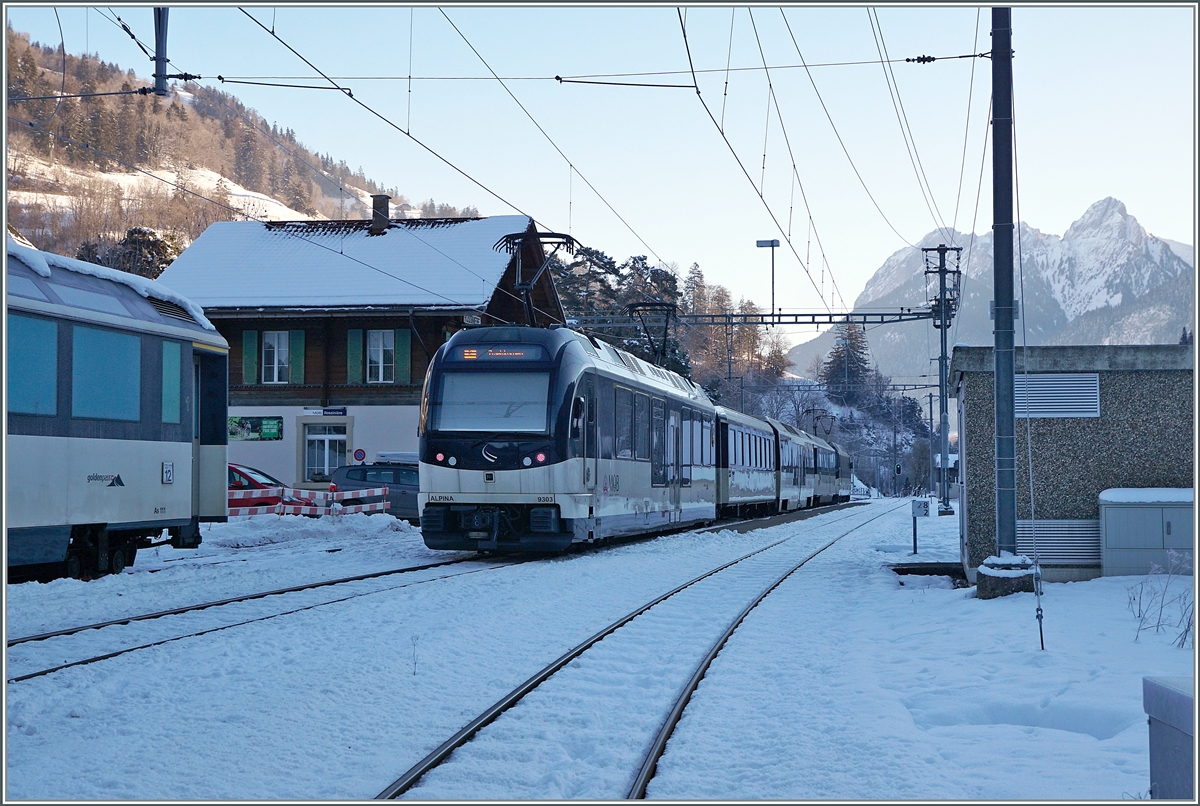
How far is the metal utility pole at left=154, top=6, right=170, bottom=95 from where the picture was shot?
47.7 feet

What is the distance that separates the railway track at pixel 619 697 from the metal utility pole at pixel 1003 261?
2688mm

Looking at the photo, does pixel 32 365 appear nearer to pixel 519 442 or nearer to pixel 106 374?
pixel 106 374

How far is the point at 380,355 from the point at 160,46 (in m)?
21.9

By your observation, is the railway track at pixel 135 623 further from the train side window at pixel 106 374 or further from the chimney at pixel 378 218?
the chimney at pixel 378 218

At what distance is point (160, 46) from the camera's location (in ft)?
47.6

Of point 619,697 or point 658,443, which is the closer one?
point 619,697

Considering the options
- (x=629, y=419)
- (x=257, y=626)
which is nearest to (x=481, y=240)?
(x=629, y=419)

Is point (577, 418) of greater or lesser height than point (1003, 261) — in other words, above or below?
below

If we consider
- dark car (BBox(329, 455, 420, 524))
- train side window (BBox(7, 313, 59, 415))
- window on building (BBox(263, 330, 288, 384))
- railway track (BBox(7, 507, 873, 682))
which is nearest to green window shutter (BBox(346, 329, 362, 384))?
window on building (BBox(263, 330, 288, 384))

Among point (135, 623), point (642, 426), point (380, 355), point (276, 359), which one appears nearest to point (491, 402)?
point (642, 426)

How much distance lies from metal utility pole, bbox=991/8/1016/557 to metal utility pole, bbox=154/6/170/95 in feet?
32.2

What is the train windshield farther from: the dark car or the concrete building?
the dark car

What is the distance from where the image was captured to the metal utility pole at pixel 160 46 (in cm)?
1453

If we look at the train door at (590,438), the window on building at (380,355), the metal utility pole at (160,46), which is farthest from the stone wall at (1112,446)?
the window on building at (380,355)
